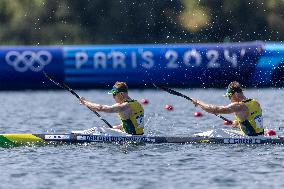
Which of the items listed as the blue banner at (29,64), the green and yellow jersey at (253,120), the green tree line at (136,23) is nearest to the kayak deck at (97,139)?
the green and yellow jersey at (253,120)

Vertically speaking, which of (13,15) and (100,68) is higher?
(13,15)

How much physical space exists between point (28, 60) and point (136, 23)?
1782 centimetres

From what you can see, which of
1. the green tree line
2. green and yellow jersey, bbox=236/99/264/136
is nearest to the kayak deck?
green and yellow jersey, bbox=236/99/264/136

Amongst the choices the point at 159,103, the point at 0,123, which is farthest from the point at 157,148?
the point at 159,103

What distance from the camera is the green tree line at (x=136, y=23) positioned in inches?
2224

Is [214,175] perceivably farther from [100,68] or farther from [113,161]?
[100,68]

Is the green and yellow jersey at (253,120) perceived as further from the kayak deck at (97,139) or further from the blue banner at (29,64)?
the blue banner at (29,64)

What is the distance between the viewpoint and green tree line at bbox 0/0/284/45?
5650 cm

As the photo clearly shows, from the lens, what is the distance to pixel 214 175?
18078 mm

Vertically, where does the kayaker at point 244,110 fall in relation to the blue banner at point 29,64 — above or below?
below

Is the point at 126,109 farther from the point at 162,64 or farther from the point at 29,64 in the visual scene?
the point at 29,64

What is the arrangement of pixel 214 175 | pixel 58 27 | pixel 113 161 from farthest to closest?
pixel 58 27 → pixel 113 161 → pixel 214 175

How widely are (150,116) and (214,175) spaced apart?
14.7 meters

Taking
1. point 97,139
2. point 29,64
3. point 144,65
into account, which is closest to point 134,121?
point 97,139
